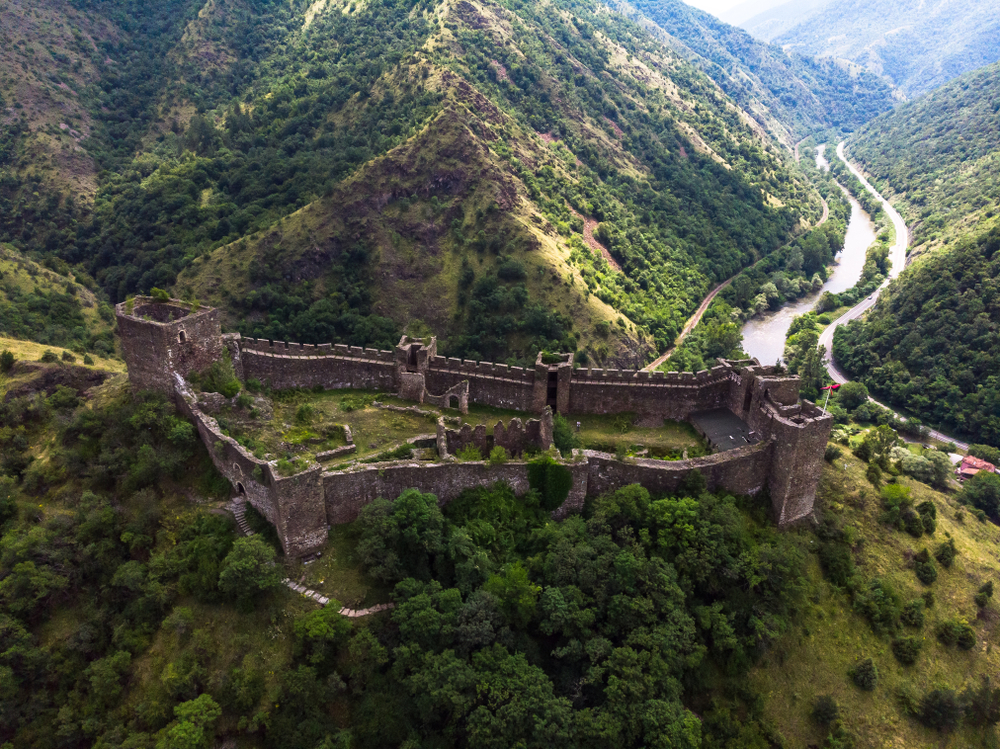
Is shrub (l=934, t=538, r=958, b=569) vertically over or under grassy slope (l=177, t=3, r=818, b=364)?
under

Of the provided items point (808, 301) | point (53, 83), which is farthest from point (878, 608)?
point (53, 83)

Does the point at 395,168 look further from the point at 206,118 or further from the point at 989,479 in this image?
the point at 989,479

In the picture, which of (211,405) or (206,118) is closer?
(211,405)

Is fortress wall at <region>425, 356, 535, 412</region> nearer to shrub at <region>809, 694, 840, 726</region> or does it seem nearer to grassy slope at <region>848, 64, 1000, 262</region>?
shrub at <region>809, 694, 840, 726</region>

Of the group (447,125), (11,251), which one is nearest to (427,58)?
(447,125)

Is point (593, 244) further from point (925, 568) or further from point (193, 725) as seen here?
point (193, 725)

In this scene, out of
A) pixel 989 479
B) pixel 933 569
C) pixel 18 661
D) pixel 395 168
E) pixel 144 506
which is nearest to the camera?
pixel 18 661

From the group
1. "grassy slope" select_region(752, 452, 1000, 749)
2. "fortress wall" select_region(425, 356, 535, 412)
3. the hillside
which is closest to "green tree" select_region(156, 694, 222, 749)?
"fortress wall" select_region(425, 356, 535, 412)
